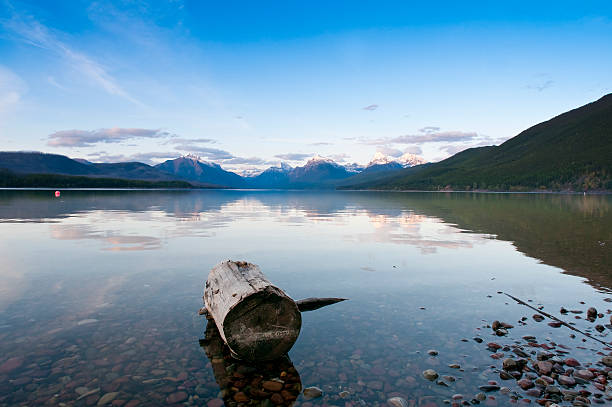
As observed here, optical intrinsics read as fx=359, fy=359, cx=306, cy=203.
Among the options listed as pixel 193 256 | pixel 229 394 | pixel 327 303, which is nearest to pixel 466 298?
pixel 327 303

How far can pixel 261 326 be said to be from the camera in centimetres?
1000

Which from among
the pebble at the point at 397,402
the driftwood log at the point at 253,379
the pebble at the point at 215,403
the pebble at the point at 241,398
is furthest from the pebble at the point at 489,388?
the pebble at the point at 215,403

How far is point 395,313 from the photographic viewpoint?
13500 mm

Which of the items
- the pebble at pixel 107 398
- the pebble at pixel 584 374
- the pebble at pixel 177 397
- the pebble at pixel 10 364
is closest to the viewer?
the pebble at pixel 107 398

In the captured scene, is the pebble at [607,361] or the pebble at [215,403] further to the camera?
the pebble at [607,361]

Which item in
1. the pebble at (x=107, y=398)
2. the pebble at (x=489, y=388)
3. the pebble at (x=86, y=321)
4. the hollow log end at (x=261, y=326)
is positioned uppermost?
the hollow log end at (x=261, y=326)

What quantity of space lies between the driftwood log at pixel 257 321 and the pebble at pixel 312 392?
181 cm

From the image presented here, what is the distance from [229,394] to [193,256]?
1634cm

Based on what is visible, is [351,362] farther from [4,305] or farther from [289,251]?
[289,251]

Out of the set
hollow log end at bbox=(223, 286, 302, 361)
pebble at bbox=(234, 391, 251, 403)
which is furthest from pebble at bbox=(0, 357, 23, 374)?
pebble at bbox=(234, 391, 251, 403)

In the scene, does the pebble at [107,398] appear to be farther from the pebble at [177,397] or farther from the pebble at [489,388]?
the pebble at [489,388]

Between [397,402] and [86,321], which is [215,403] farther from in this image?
[86,321]

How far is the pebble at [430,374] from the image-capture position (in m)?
9.00

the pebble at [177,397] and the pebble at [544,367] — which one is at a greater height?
the pebble at [177,397]
